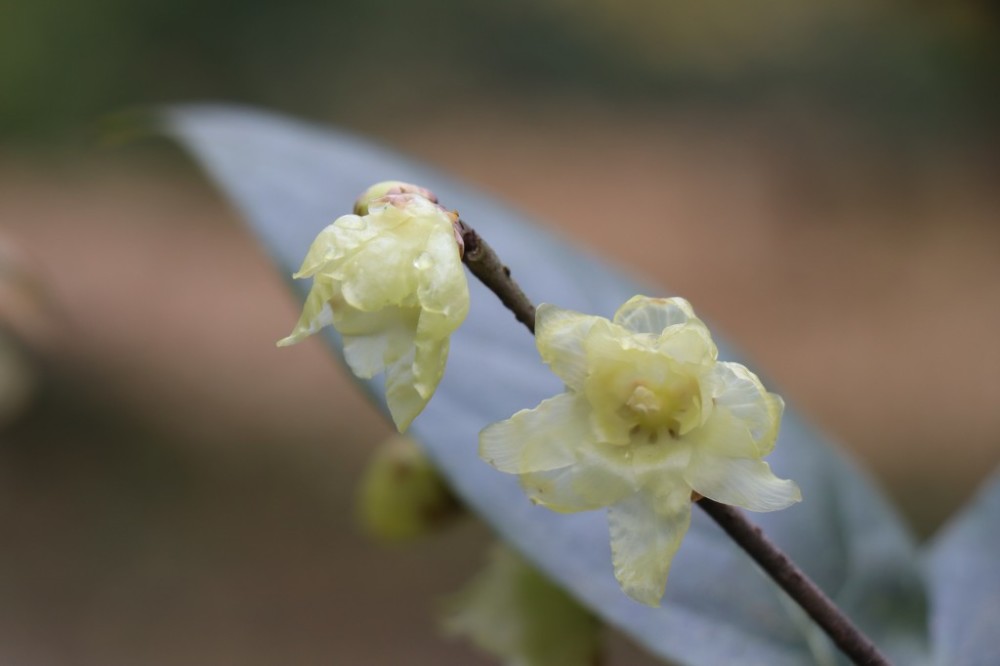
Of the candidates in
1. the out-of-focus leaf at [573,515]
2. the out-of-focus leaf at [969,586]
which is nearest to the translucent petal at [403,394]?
the out-of-focus leaf at [573,515]

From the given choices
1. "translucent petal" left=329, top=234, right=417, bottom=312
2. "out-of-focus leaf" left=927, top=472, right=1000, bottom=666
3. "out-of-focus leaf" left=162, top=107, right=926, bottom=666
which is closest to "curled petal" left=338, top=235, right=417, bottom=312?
"translucent petal" left=329, top=234, right=417, bottom=312

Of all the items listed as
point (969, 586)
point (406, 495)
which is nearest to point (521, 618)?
point (406, 495)

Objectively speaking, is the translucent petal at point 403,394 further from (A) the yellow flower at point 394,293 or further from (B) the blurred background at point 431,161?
(B) the blurred background at point 431,161

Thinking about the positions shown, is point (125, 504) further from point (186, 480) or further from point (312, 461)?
point (312, 461)

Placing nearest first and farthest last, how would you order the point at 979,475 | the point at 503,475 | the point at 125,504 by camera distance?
the point at 503,475, the point at 979,475, the point at 125,504

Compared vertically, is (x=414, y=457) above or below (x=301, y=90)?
above

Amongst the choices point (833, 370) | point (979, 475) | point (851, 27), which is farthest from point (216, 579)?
point (851, 27)
